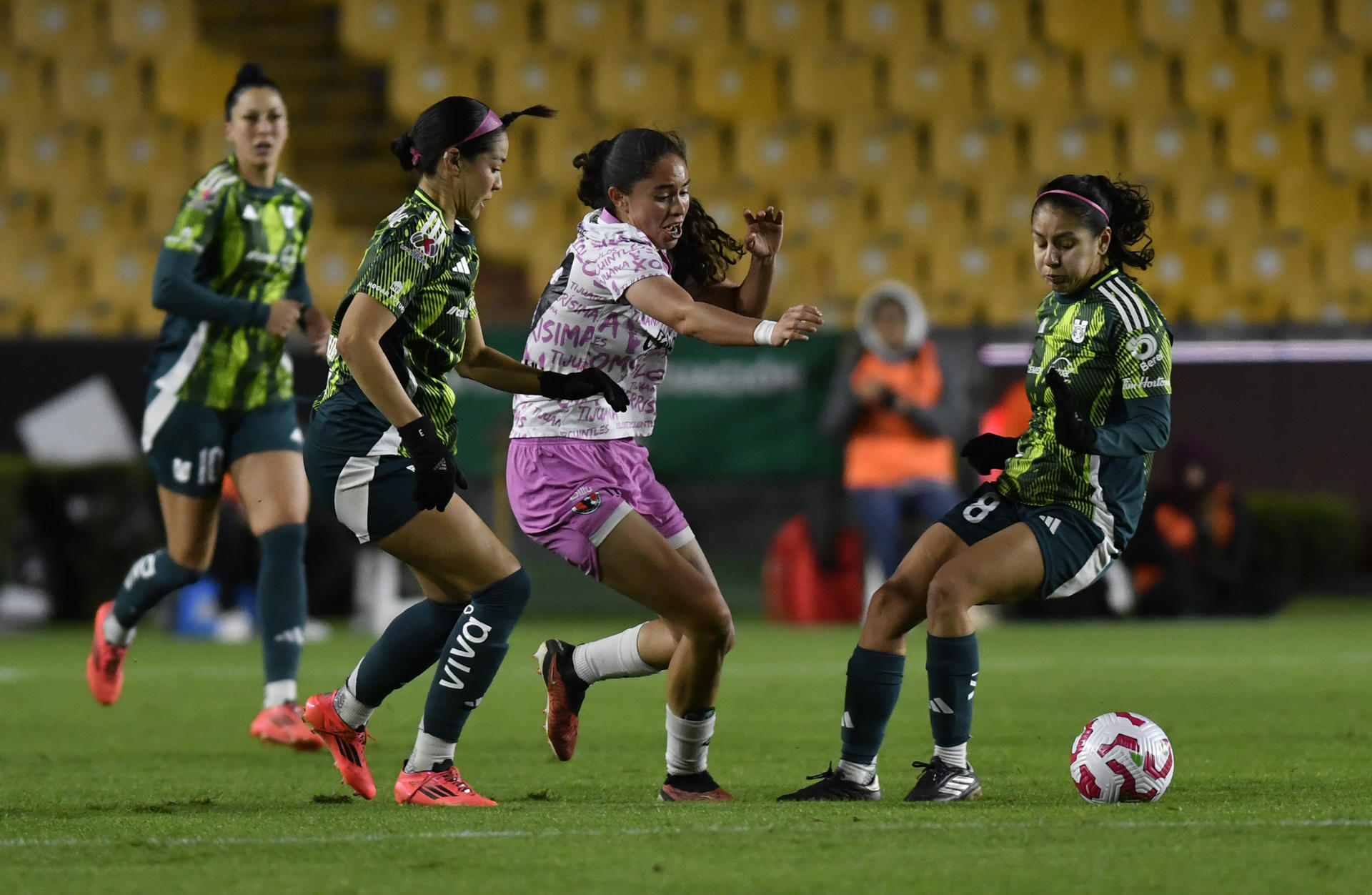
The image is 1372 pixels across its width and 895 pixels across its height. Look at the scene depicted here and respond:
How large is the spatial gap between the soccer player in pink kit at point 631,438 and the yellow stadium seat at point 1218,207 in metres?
9.76

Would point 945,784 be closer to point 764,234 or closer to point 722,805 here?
point 722,805

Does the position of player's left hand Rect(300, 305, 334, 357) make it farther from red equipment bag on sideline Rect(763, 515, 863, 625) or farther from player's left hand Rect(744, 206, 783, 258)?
red equipment bag on sideline Rect(763, 515, 863, 625)

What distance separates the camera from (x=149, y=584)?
641 centimetres

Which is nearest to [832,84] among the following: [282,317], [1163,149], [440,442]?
[1163,149]

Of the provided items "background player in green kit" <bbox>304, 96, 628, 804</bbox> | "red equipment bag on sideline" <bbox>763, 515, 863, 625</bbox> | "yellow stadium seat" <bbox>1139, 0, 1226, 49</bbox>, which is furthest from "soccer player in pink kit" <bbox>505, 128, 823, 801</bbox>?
Answer: "yellow stadium seat" <bbox>1139, 0, 1226, 49</bbox>

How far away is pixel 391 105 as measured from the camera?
14.6 meters

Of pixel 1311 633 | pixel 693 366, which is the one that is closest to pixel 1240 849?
pixel 1311 633

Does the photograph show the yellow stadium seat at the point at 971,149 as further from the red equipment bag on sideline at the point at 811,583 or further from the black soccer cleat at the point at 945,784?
the black soccer cleat at the point at 945,784

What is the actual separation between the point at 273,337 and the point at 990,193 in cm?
872

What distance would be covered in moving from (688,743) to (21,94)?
40.5 feet

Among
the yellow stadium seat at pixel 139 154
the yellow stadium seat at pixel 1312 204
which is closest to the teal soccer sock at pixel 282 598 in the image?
the yellow stadium seat at pixel 139 154

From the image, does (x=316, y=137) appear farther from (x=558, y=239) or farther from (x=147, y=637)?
(x=147, y=637)

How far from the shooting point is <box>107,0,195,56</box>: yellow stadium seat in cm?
1511

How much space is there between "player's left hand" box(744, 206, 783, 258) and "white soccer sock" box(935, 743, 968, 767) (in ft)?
4.76
